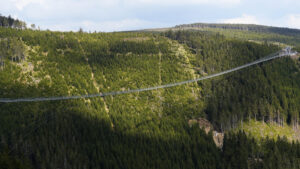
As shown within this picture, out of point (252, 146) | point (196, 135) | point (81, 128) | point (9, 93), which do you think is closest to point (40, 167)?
point (81, 128)

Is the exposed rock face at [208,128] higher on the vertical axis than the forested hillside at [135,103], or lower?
lower

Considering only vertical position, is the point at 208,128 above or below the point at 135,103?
below

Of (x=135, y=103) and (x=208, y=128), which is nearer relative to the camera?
(x=135, y=103)

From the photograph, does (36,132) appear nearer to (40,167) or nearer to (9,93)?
(40,167)

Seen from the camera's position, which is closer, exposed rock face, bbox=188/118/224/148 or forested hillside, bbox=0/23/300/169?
forested hillside, bbox=0/23/300/169

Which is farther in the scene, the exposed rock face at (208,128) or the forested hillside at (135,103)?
the exposed rock face at (208,128)

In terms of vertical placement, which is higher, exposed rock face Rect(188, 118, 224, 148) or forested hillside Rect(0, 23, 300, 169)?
forested hillside Rect(0, 23, 300, 169)
